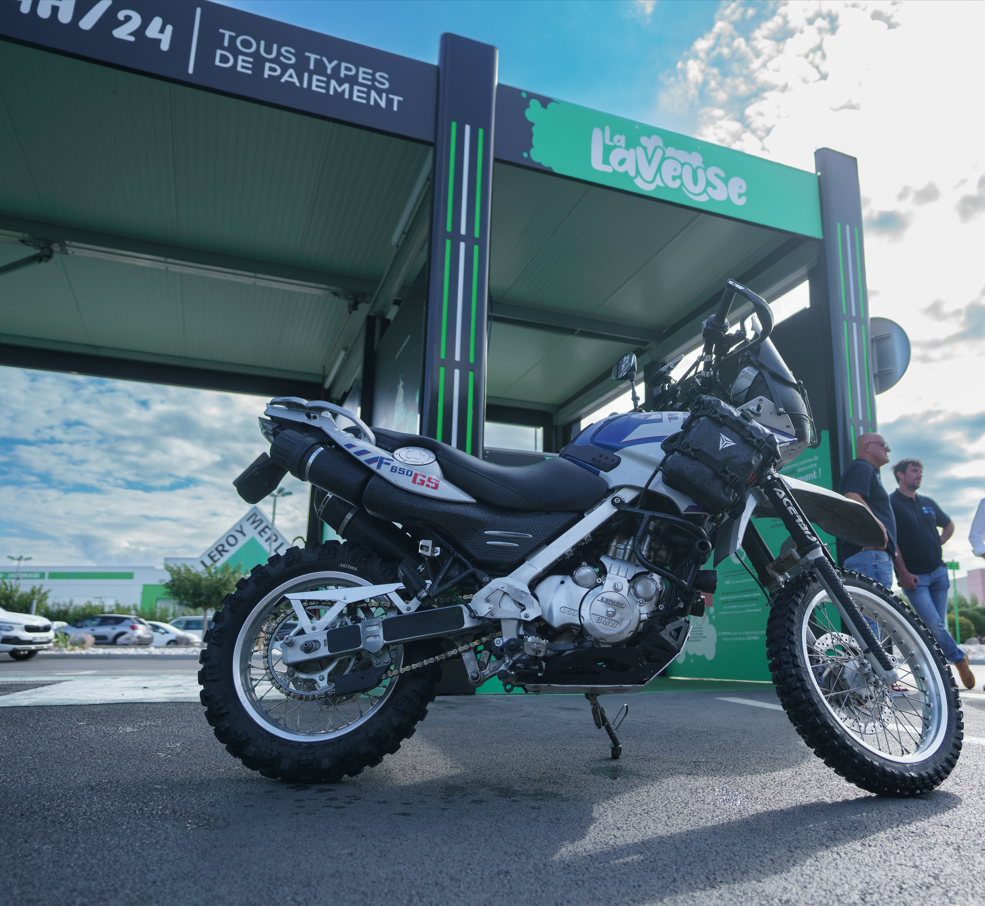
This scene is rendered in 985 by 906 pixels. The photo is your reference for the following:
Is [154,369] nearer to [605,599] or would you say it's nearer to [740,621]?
[740,621]

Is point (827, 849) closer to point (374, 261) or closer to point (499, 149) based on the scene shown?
point (499, 149)

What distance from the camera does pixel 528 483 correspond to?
2.45 metres

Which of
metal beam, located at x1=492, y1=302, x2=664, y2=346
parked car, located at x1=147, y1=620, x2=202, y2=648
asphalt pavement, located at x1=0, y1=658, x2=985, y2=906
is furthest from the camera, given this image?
parked car, located at x1=147, y1=620, x2=202, y2=648

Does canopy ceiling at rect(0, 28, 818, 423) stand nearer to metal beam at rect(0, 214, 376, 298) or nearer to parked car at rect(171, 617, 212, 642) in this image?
metal beam at rect(0, 214, 376, 298)

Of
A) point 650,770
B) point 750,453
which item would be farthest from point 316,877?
point 750,453

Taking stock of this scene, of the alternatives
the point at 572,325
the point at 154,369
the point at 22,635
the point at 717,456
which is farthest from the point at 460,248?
the point at 22,635

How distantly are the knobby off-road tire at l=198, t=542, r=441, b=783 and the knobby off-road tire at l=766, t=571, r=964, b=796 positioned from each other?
3.88 ft

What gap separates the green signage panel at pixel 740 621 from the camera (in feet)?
21.4

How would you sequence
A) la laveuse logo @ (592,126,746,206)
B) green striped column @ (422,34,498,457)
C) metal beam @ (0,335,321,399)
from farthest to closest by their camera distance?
metal beam @ (0,335,321,399), la laveuse logo @ (592,126,746,206), green striped column @ (422,34,498,457)

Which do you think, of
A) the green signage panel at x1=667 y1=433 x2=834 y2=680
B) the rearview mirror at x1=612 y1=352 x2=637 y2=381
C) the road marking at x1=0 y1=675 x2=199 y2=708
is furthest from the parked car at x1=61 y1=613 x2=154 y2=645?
the rearview mirror at x1=612 y1=352 x2=637 y2=381

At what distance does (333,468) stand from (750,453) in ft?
4.86

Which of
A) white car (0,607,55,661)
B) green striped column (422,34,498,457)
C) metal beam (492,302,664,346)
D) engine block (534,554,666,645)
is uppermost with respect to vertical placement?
metal beam (492,302,664,346)

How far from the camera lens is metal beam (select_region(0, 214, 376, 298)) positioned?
783 centimetres

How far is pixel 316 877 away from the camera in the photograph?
56.1 inches
